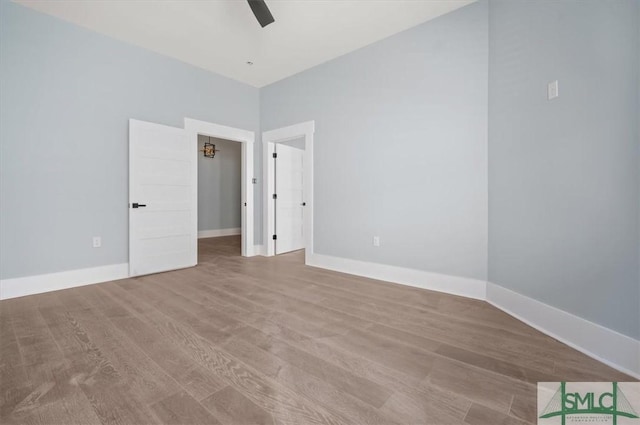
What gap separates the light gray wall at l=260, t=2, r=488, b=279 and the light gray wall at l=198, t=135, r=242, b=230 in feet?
13.6

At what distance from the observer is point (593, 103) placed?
66.6 inches

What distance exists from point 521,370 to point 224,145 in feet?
25.1

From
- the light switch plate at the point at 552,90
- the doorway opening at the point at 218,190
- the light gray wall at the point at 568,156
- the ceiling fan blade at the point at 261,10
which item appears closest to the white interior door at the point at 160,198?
the ceiling fan blade at the point at 261,10

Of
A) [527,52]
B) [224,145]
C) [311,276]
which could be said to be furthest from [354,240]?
[224,145]

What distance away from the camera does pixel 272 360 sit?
1585 mm

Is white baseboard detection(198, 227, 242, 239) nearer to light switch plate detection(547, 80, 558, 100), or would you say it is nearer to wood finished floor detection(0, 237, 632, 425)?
wood finished floor detection(0, 237, 632, 425)

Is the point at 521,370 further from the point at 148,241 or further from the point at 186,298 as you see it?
the point at 148,241

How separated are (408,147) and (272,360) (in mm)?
2586

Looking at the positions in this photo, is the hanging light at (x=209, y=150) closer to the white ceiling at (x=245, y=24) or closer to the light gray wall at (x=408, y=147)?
the white ceiling at (x=245, y=24)

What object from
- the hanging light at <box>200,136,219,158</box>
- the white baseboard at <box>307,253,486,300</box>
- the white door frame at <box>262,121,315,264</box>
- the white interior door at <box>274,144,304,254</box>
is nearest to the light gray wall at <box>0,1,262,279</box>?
the white door frame at <box>262,121,315,264</box>

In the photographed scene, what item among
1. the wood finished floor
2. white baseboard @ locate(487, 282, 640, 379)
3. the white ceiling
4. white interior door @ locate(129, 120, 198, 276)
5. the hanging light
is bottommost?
the wood finished floor

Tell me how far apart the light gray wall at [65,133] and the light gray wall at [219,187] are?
3.55 metres

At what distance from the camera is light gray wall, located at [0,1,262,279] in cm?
269

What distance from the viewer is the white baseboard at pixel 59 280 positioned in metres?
2.67
